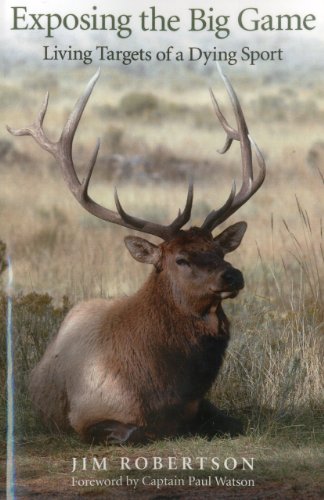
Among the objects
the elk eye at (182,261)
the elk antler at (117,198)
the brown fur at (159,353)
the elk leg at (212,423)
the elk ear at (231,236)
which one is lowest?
the elk leg at (212,423)

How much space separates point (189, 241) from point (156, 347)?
0.71m

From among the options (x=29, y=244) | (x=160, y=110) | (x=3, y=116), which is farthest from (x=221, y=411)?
(x=160, y=110)

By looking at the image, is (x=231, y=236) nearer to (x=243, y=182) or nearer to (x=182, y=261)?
(x=243, y=182)

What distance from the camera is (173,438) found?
7414 millimetres

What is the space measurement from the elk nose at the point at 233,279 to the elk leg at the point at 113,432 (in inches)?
43.6

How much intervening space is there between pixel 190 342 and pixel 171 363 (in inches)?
7.2

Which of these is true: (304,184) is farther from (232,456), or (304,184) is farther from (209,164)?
(232,456)

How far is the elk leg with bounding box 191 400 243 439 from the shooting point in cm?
759

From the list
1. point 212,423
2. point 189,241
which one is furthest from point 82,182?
point 212,423

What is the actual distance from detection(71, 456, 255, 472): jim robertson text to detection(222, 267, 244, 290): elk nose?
1.09 meters

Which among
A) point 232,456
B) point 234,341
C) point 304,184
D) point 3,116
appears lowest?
point 232,456

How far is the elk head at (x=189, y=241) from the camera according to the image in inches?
279

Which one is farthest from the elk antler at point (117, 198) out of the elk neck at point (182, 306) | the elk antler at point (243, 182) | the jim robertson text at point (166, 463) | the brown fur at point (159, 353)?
the jim robertson text at point (166, 463)

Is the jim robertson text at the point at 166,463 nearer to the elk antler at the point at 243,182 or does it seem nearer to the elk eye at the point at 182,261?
the elk eye at the point at 182,261
